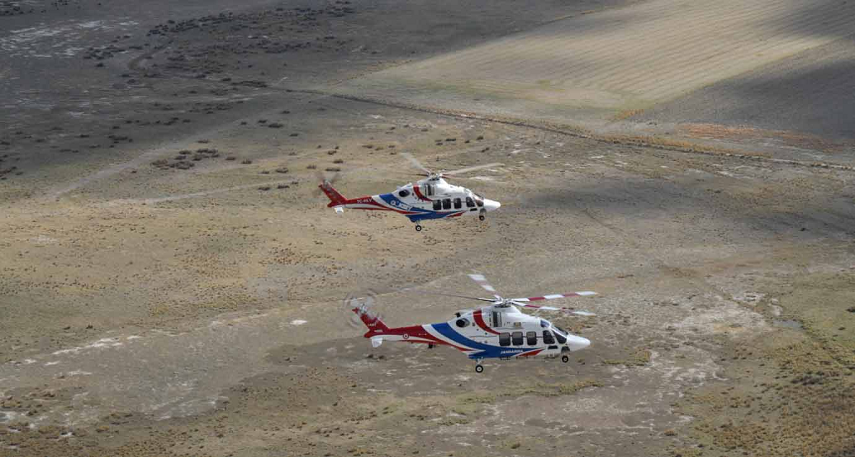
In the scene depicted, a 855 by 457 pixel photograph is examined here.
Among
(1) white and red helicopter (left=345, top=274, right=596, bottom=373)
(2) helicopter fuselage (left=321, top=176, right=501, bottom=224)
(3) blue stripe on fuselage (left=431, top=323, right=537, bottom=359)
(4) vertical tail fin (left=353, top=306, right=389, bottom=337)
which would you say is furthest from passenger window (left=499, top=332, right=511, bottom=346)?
(2) helicopter fuselage (left=321, top=176, right=501, bottom=224)

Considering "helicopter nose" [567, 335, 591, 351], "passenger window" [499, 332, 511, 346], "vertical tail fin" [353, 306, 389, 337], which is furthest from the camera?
"helicopter nose" [567, 335, 591, 351]

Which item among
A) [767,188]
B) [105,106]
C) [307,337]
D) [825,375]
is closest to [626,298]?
[825,375]

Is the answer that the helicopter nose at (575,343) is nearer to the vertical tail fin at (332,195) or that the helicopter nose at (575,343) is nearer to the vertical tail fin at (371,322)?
the vertical tail fin at (371,322)

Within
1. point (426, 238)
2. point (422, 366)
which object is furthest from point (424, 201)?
point (422, 366)

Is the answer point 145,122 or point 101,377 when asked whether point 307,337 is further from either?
point 145,122

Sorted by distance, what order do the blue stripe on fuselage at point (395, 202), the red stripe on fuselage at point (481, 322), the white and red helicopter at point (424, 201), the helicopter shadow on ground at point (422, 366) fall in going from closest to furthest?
the red stripe on fuselage at point (481, 322)
the helicopter shadow on ground at point (422, 366)
the white and red helicopter at point (424, 201)
the blue stripe on fuselage at point (395, 202)

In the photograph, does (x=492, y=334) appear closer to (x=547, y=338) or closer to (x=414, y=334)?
(x=547, y=338)

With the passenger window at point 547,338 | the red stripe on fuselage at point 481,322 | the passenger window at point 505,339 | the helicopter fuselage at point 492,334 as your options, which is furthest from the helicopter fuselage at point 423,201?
the passenger window at point 547,338

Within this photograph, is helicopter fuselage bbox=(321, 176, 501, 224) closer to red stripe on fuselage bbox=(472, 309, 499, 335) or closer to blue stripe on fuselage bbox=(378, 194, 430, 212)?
blue stripe on fuselage bbox=(378, 194, 430, 212)
